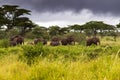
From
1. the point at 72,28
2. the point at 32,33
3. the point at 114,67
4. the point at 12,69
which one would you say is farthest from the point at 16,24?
the point at 114,67

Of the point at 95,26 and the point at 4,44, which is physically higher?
the point at 95,26

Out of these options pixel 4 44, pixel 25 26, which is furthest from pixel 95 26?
pixel 4 44

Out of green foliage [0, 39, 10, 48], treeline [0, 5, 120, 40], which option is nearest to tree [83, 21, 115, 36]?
treeline [0, 5, 120, 40]

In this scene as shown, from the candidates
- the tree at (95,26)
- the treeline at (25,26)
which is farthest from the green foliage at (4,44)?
the tree at (95,26)

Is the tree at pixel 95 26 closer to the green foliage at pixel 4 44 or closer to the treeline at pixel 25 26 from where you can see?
the treeline at pixel 25 26

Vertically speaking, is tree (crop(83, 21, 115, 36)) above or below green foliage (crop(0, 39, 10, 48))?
above

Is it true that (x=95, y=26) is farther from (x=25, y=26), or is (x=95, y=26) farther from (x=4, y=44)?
(x=4, y=44)

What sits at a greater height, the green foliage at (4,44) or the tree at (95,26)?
the tree at (95,26)

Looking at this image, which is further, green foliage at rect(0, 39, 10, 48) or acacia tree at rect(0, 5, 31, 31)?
acacia tree at rect(0, 5, 31, 31)

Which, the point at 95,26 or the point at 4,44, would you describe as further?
the point at 95,26

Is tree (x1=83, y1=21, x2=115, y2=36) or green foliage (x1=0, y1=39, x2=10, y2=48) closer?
green foliage (x1=0, y1=39, x2=10, y2=48)

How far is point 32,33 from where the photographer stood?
46.1m

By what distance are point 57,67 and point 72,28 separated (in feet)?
136

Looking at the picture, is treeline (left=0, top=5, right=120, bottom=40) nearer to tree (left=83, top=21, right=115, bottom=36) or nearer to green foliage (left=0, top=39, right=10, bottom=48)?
tree (left=83, top=21, right=115, bottom=36)
